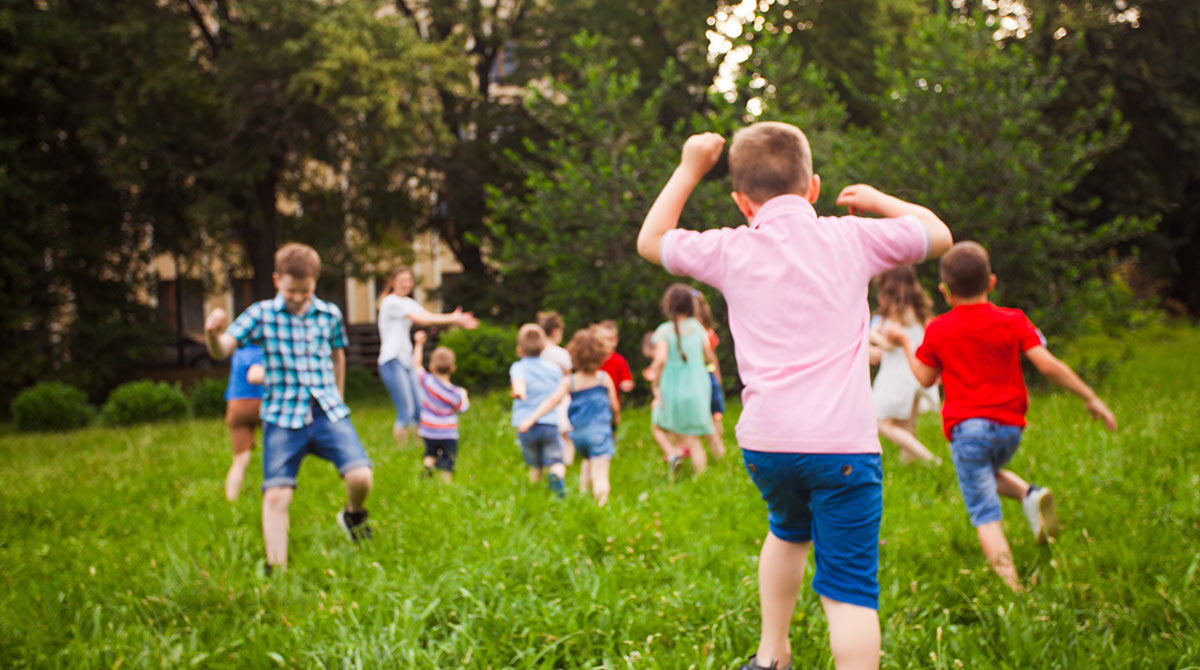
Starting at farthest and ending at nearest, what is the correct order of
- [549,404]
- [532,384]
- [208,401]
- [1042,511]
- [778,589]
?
1. [208,401]
2. [532,384]
3. [549,404]
4. [1042,511]
5. [778,589]

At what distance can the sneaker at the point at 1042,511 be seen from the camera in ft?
13.8

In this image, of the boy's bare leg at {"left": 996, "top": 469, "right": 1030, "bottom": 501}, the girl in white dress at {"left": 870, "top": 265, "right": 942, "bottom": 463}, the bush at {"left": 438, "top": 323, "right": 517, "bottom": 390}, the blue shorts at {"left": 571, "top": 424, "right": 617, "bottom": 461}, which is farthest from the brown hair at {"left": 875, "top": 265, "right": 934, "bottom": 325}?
the bush at {"left": 438, "top": 323, "right": 517, "bottom": 390}

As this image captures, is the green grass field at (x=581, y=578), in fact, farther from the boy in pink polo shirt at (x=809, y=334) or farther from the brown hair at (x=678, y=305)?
the brown hair at (x=678, y=305)

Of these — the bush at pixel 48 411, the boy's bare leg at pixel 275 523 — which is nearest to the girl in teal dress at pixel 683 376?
the boy's bare leg at pixel 275 523

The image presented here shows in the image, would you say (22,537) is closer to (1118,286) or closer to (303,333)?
(303,333)

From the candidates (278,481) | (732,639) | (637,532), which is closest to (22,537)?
(278,481)

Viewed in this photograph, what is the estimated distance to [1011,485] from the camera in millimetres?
4289

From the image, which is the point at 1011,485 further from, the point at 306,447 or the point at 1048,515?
the point at 306,447

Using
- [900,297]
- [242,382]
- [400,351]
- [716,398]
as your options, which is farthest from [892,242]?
[400,351]

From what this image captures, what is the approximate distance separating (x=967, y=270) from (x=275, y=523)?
3.78m

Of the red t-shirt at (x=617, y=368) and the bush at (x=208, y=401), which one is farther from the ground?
the red t-shirt at (x=617, y=368)

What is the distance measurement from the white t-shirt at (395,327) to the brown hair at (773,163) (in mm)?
6641

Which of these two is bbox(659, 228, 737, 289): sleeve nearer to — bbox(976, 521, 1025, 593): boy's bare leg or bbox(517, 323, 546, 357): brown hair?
bbox(976, 521, 1025, 593): boy's bare leg

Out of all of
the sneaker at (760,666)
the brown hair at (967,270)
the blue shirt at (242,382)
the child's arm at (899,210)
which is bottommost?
the sneaker at (760,666)
